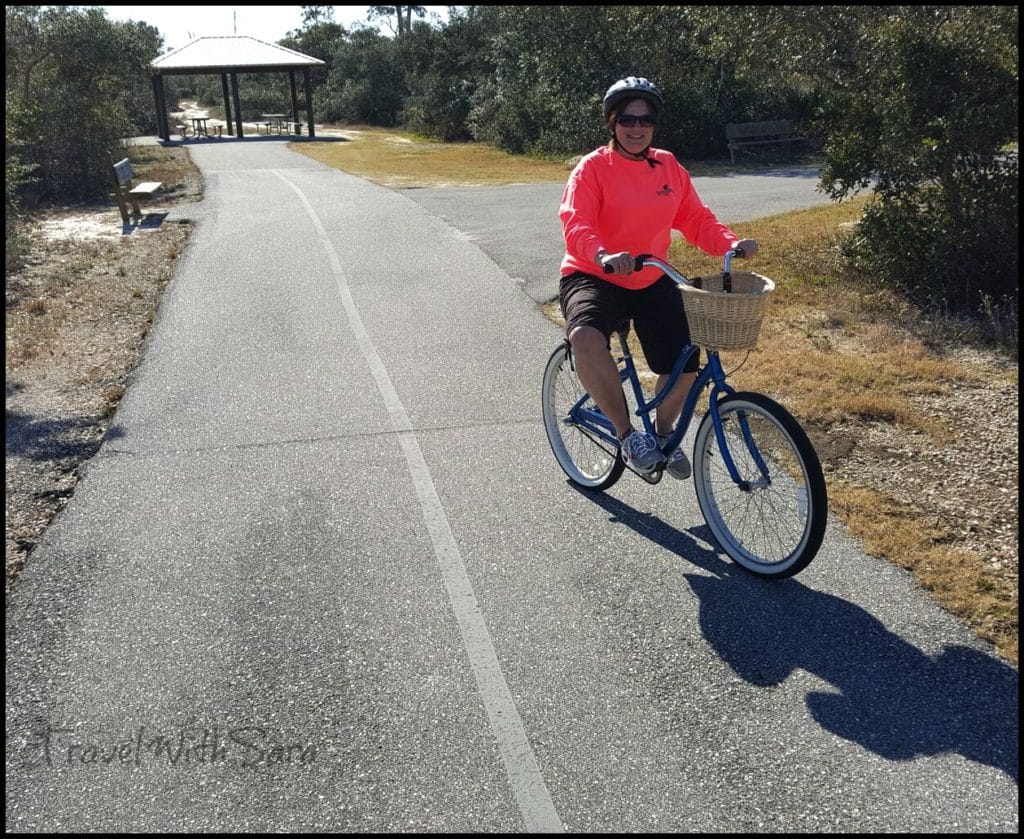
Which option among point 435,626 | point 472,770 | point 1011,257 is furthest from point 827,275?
point 472,770

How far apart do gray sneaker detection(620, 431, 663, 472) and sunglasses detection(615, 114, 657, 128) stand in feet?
4.94

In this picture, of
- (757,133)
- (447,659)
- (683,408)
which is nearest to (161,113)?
(757,133)

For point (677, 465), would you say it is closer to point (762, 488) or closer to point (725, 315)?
point (762, 488)

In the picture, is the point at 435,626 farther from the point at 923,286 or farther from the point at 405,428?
the point at 923,286

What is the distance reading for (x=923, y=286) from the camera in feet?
29.9

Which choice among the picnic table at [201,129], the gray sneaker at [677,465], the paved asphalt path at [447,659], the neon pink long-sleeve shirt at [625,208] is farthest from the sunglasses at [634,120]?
the picnic table at [201,129]

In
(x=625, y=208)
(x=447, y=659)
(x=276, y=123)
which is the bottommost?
(x=447, y=659)

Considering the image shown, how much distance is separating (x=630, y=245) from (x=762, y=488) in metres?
1.37

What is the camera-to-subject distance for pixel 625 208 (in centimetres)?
462

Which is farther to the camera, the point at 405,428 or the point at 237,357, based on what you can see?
the point at 237,357

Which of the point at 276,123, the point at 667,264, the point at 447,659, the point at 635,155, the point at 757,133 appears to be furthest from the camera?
the point at 276,123

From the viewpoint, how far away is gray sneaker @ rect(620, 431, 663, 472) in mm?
4691

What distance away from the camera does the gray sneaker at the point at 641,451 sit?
4.69m

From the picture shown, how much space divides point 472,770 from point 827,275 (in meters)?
8.76
